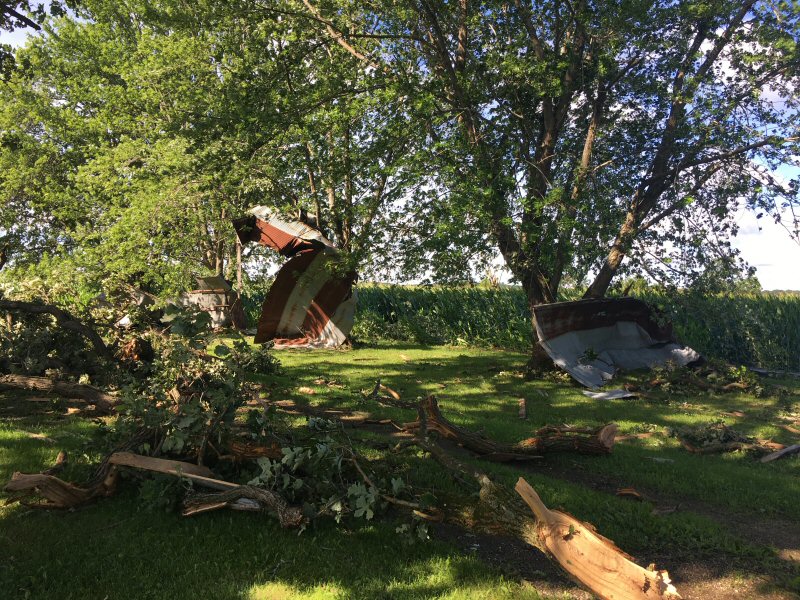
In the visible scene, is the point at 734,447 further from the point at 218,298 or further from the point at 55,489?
the point at 218,298

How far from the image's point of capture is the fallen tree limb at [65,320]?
700cm

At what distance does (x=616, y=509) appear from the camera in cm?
425

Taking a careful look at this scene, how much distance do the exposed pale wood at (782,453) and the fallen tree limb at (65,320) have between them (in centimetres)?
824

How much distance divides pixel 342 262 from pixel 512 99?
4.69 metres

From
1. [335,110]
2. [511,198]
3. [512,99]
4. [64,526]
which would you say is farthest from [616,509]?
[512,99]

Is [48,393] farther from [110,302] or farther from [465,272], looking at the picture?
[465,272]

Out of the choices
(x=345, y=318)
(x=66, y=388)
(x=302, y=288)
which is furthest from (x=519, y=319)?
(x=66, y=388)

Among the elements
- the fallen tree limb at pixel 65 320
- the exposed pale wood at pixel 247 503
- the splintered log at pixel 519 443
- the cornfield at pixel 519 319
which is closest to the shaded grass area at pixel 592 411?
the splintered log at pixel 519 443

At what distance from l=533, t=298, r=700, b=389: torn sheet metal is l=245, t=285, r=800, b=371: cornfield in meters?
0.57

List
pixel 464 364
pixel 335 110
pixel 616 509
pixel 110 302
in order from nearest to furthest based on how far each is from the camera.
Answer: pixel 616 509 → pixel 110 302 → pixel 335 110 → pixel 464 364

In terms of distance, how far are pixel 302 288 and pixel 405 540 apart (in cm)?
1065

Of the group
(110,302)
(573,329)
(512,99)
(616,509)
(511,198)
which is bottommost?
(616,509)

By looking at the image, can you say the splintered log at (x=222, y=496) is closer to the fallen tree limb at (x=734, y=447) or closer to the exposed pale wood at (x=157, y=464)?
the exposed pale wood at (x=157, y=464)

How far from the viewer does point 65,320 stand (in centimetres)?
732
